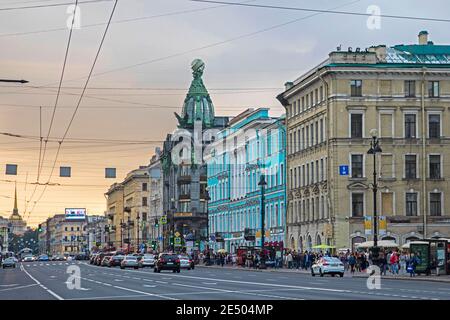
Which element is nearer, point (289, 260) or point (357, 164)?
point (289, 260)

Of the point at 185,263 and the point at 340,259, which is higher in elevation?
the point at 340,259

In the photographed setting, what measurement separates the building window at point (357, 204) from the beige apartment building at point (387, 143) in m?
0.08

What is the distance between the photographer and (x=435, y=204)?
82.5 meters

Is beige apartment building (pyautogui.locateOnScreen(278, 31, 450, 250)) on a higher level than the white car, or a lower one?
higher

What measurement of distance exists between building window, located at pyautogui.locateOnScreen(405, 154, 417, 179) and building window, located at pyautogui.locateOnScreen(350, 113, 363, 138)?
439 cm

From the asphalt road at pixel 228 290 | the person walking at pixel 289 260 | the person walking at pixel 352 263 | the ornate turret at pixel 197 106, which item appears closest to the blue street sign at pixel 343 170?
the person walking at pixel 289 260

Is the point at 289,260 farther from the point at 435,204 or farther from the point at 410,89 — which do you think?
the point at 410,89

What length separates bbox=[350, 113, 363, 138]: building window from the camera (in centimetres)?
8262

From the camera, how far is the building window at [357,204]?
8125 cm

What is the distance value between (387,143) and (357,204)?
5.65 m

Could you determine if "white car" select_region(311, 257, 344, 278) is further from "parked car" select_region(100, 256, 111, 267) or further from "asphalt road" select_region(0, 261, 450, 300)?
"parked car" select_region(100, 256, 111, 267)

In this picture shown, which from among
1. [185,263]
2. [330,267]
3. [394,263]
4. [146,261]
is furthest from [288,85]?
[330,267]

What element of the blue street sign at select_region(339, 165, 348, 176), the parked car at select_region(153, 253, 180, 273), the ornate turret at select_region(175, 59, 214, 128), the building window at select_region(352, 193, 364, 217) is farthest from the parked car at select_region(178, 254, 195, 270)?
the ornate turret at select_region(175, 59, 214, 128)

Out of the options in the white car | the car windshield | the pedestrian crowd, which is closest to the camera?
the white car
